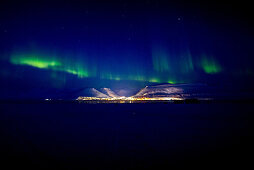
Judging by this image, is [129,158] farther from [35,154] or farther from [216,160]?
[35,154]

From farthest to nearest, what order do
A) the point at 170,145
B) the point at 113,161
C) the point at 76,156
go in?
the point at 170,145, the point at 76,156, the point at 113,161

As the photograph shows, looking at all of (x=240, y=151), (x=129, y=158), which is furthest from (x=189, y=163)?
(x=240, y=151)

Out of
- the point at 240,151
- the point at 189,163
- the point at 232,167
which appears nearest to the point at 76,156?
the point at 189,163

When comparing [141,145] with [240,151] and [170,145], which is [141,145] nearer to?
[170,145]

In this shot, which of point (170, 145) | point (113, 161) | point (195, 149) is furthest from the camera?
point (170, 145)

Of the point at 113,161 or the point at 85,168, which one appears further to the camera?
the point at 113,161

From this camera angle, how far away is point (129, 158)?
39.6 ft

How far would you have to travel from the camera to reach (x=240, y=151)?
494 inches

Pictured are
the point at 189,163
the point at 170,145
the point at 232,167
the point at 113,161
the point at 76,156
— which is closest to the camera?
the point at 232,167

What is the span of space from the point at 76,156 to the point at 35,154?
3.71 m

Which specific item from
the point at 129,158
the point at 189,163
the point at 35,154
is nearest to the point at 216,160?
the point at 189,163

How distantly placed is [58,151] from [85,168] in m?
4.95

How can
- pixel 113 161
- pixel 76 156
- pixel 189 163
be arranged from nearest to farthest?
pixel 189 163 → pixel 113 161 → pixel 76 156

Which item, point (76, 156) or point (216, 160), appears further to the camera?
point (76, 156)
